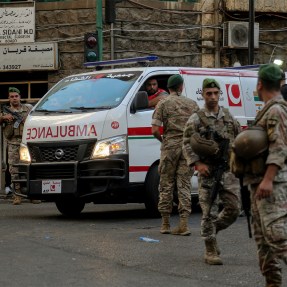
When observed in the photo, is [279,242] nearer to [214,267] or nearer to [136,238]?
[214,267]

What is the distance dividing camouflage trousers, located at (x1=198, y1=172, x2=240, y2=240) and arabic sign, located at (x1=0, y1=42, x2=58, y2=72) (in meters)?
13.2

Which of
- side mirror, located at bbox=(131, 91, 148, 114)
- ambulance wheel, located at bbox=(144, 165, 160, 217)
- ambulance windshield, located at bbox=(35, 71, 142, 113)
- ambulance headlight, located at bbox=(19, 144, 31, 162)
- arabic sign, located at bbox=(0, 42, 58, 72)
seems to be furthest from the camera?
arabic sign, located at bbox=(0, 42, 58, 72)

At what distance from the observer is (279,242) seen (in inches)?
260

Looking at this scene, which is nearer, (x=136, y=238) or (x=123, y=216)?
(x=136, y=238)

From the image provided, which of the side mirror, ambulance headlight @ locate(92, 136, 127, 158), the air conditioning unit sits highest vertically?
the air conditioning unit

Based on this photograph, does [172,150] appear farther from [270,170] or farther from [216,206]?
[270,170]

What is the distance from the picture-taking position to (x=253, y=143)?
6625mm

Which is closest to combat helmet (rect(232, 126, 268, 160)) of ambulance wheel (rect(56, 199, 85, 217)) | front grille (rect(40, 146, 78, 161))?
front grille (rect(40, 146, 78, 161))

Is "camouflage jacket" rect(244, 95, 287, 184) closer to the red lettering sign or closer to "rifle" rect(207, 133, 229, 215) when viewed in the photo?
"rifle" rect(207, 133, 229, 215)

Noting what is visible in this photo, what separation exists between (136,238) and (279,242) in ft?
14.4

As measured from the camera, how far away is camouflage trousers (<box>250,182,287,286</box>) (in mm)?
6605

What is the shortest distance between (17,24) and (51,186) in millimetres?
10059

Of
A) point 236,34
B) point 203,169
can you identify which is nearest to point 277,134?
point 203,169

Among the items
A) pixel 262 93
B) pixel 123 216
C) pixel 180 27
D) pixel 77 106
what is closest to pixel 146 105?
pixel 77 106
